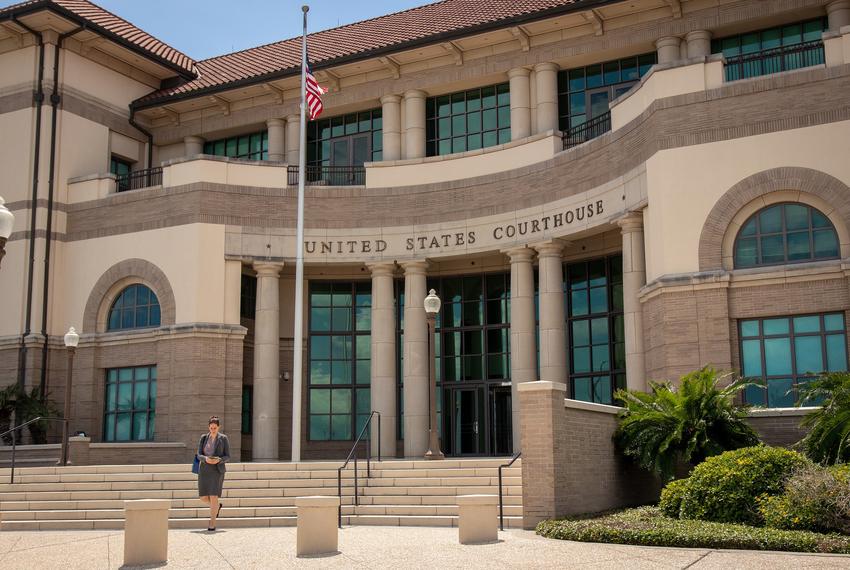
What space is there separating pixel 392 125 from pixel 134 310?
33.7 feet

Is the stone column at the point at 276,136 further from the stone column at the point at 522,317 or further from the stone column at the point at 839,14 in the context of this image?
the stone column at the point at 839,14

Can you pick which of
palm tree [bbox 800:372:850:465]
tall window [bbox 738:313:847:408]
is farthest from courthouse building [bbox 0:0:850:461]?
palm tree [bbox 800:372:850:465]

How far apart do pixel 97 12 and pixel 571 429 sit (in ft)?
85.2

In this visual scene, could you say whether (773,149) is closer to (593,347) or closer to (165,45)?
(593,347)

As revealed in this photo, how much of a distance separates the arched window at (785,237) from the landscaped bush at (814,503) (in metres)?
8.02

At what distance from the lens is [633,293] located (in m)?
25.5

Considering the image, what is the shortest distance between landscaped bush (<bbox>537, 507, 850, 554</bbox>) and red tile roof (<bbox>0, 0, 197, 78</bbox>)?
2387 cm

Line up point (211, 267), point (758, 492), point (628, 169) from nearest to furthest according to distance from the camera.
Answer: point (758, 492) < point (628, 169) < point (211, 267)

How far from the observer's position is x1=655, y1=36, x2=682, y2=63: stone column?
28.5 m

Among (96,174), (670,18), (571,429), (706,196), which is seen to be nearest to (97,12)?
(96,174)

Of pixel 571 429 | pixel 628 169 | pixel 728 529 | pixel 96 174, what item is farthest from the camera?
pixel 96 174

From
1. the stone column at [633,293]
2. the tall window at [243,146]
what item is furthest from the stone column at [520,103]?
the tall window at [243,146]

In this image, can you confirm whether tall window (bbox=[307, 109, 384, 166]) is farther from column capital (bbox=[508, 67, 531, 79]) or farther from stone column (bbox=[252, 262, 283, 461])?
stone column (bbox=[252, 262, 283, 461])

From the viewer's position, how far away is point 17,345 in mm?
31406
